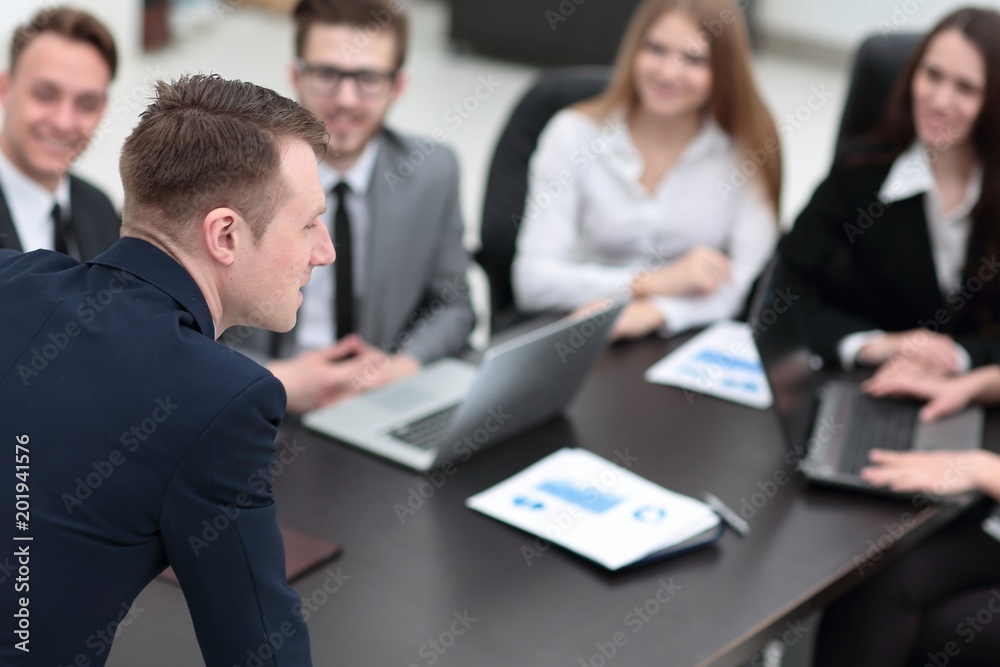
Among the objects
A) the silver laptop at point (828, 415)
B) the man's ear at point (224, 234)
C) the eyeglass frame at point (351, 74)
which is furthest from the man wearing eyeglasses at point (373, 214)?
the man's ear at point (224, 234)

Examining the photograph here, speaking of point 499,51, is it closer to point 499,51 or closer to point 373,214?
point 499,51

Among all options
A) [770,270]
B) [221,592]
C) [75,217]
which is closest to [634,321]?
[770,270]

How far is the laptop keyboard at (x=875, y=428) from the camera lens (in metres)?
2.03

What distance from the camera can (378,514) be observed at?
1771 mm

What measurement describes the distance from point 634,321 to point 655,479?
0.60 m

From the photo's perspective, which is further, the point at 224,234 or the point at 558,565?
the point at 558,565

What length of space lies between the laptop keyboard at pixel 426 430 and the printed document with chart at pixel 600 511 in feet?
0.56

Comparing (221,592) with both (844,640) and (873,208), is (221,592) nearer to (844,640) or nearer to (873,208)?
(844,640)

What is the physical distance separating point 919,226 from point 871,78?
1.71 feet

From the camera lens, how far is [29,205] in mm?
2195

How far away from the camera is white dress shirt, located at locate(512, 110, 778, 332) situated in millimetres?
2797

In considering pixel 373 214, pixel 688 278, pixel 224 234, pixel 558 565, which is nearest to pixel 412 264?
pixel 373 214

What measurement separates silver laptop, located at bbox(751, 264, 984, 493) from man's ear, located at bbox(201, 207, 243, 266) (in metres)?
0.98

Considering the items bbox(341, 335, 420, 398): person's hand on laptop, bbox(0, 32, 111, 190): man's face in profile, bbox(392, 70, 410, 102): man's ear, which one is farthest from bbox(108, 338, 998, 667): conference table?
bbox(392, 70, 410, 102): man's ear
